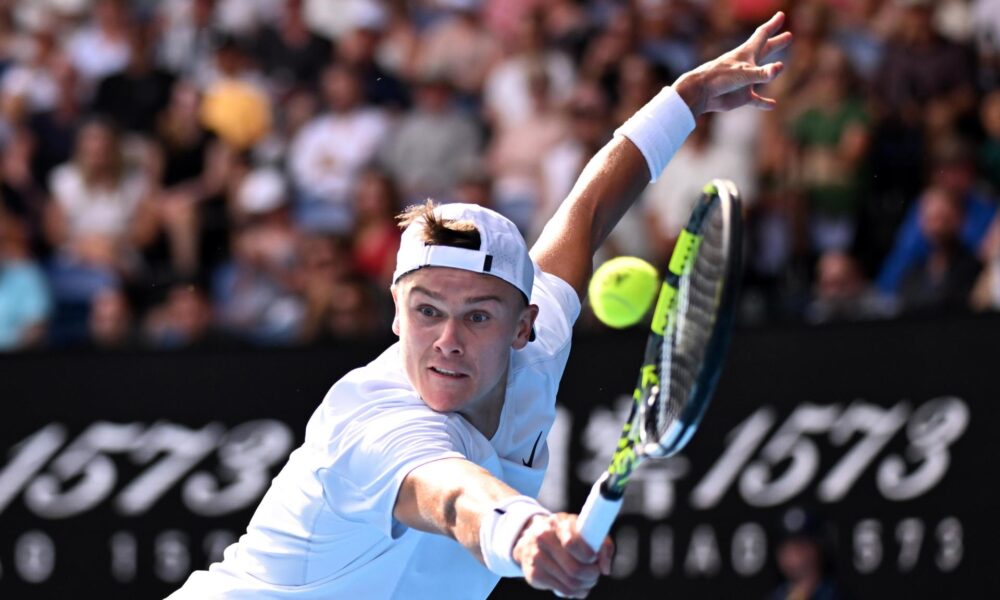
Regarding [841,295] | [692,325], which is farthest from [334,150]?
[692,325]

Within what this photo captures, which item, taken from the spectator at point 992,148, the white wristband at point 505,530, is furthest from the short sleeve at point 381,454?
the spectator at point 992,148

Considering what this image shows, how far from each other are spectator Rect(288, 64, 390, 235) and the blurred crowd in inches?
0.7

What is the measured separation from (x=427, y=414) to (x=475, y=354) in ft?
0.71

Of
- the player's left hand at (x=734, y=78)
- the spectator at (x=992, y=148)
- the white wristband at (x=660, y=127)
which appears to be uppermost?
the spectator at (x=992, y=148)

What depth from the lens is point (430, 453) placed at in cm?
394

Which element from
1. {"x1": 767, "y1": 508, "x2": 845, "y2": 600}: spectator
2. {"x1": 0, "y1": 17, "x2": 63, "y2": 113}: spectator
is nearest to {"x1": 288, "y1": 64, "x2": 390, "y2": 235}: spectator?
{"x1": 0, "y1": 17, "x2": 63, "y2": 113}: spectator

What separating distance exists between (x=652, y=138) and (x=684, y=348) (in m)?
2.03

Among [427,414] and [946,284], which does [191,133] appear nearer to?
[946,284]

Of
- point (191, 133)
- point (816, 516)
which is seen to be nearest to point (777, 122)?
point (816, 516)

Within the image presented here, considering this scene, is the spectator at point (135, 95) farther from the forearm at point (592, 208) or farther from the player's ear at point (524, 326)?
the player's ear at point (524, 326)

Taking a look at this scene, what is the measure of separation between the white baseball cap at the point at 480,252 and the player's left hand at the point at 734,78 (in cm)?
153

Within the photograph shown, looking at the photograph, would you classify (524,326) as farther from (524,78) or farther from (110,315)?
(524,78)

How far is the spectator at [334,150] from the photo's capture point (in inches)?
444

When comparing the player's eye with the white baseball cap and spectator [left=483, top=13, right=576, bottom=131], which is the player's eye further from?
spectator [left=483, top=13, right=576, bottom=131]
